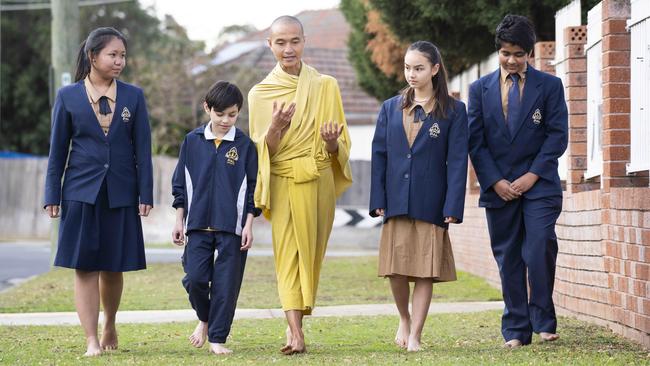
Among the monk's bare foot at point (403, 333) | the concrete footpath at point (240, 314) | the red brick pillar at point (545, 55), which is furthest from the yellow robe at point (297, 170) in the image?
the red brick pillar at point (545, 55)

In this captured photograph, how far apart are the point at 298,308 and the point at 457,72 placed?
13.7m

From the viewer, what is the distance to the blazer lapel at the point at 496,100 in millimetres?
8836

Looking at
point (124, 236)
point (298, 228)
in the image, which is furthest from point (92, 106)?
point (298, 228)

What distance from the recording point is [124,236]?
8750 millimetres

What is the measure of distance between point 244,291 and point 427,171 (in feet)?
23.2

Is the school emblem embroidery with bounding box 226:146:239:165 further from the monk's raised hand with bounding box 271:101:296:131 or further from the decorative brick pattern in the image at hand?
the decorative brick pattern

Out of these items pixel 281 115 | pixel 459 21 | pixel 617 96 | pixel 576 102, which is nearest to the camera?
pixel 281 115

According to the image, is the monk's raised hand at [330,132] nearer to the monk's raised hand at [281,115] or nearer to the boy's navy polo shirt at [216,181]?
the monk's raised hand at [281,115]

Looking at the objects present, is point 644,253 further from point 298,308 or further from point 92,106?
point 92,106

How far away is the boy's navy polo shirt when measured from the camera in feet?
28.2

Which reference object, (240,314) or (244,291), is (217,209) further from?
(244,291)

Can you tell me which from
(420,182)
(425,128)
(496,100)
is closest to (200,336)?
(420,182)

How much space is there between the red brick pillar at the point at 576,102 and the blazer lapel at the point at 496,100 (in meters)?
2.90

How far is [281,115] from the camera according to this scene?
330 inches
